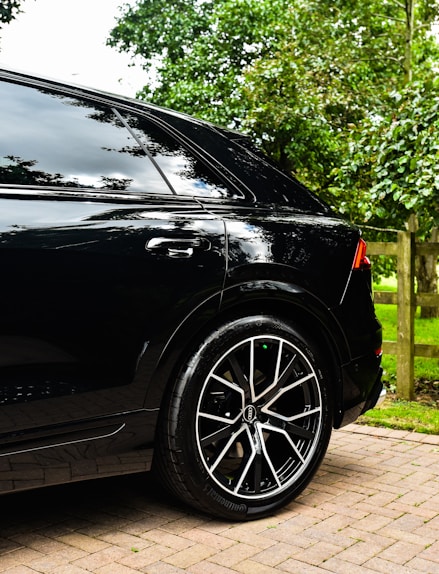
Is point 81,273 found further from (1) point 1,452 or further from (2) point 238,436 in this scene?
(2) point 238,436

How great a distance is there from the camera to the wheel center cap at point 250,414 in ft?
10.8

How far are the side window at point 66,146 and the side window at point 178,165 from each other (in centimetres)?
6

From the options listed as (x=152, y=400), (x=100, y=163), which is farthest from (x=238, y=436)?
(x=100, y=163)

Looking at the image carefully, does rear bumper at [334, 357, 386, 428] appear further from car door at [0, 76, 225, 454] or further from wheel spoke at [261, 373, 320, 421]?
car door at [0, 76, 225, 454]

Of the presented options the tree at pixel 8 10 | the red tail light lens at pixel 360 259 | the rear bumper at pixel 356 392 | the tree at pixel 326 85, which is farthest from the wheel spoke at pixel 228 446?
the tree at pixel 8 10

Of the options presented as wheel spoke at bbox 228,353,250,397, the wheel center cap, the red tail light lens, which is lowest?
the wheel center cap

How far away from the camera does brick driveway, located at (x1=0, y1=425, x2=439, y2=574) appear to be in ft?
9.25

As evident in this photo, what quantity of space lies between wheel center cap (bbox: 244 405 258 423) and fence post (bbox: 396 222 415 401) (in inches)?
144

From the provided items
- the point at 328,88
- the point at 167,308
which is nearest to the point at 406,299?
the point at 167,308

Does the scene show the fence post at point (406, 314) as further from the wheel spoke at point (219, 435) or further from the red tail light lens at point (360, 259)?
the wheel spoke at point (219, 435)

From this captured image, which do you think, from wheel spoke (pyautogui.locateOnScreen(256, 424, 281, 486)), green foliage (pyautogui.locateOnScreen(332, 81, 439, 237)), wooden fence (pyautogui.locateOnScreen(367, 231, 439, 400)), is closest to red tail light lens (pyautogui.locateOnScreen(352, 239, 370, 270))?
wheel spoke (pyautogui.locateOnScreen(256, 424, 281, 486))

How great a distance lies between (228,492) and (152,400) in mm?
584

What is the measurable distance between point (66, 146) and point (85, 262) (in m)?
0.52

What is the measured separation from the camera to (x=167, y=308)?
2975 millimetres
